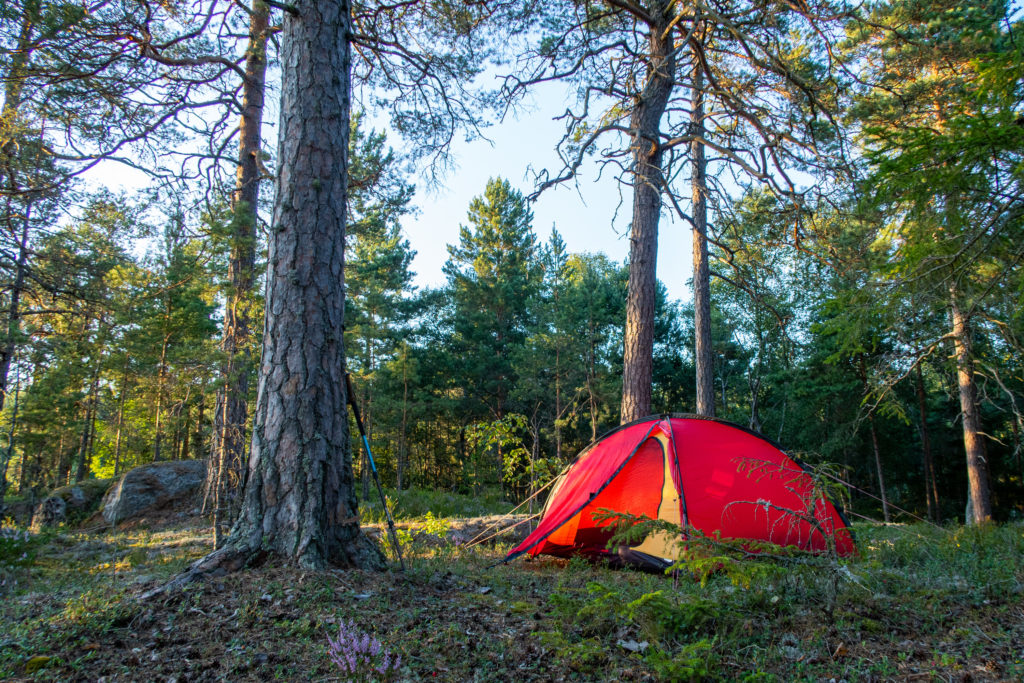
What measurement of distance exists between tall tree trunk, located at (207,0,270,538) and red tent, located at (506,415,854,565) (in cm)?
329

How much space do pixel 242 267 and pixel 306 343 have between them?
5.21 m

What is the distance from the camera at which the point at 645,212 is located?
7457 millimetres

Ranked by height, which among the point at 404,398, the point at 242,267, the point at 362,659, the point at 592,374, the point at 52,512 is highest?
the point at 242,267

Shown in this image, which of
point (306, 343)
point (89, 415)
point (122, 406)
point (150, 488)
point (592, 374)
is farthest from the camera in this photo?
point (89, 415)

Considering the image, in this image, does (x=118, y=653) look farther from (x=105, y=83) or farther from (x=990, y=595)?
(x=105, y=83)

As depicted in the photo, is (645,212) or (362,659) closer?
(362,659)

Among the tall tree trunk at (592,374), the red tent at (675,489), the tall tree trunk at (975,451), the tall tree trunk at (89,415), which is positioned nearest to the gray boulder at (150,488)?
the red tent at (675,489)

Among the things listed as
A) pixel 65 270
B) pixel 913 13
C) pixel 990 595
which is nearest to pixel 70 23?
pixel 65 270

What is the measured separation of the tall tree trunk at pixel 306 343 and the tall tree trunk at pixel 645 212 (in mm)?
4044

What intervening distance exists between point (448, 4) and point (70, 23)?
13.8 ft

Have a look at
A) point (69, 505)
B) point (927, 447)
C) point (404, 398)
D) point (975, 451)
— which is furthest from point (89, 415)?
point (927, 447)

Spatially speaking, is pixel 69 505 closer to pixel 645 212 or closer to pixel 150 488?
pixel 150 488

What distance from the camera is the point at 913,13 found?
30.3 ft

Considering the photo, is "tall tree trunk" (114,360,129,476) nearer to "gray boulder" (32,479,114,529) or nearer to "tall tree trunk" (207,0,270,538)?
"gray boulder" (32,479,114,529)
